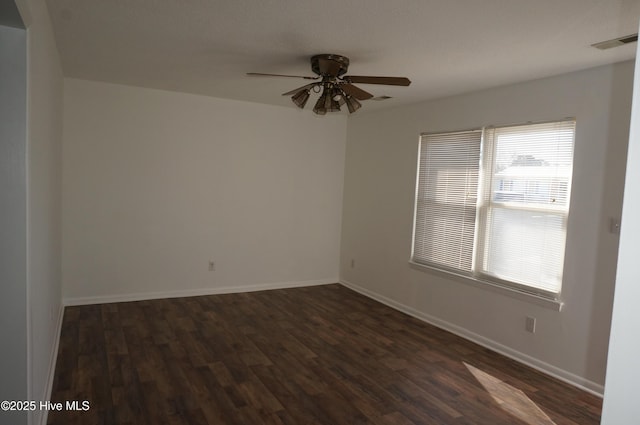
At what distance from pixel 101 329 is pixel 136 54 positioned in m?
2.51

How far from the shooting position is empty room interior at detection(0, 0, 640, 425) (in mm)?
2318

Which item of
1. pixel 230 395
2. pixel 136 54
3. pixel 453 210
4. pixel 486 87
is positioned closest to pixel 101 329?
pixel 230 395

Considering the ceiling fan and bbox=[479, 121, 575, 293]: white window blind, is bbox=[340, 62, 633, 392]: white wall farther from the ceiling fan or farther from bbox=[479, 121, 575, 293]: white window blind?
the ceiling fan

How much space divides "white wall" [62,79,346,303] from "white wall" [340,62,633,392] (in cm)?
83

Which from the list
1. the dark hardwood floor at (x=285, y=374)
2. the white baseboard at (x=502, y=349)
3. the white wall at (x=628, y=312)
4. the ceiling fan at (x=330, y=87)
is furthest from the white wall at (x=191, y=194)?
the white wall at (x=628, y=312)

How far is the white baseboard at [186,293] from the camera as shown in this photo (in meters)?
4.66

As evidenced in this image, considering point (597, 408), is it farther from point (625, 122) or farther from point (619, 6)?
point (619, 6)

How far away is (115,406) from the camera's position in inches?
105

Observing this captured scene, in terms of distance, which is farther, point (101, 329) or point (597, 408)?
point (101, 329)

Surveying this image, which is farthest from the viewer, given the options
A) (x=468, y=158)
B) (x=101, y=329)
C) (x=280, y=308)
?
(x=280, y=308)

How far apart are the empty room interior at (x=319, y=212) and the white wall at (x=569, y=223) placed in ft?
0.07

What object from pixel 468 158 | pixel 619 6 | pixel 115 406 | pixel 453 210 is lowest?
pixel 115 406

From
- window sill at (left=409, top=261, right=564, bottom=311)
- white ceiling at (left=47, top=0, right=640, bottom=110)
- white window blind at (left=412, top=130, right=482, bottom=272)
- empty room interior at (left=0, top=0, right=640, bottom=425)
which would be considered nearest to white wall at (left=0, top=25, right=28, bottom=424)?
empty room interior at (left=0, top=0, right=640, bottom=425)

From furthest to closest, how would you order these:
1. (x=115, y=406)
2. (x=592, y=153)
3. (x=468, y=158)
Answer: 1. (x=468, y=158)
2. (x=592, y=153)
3. (x=115, y=406)
